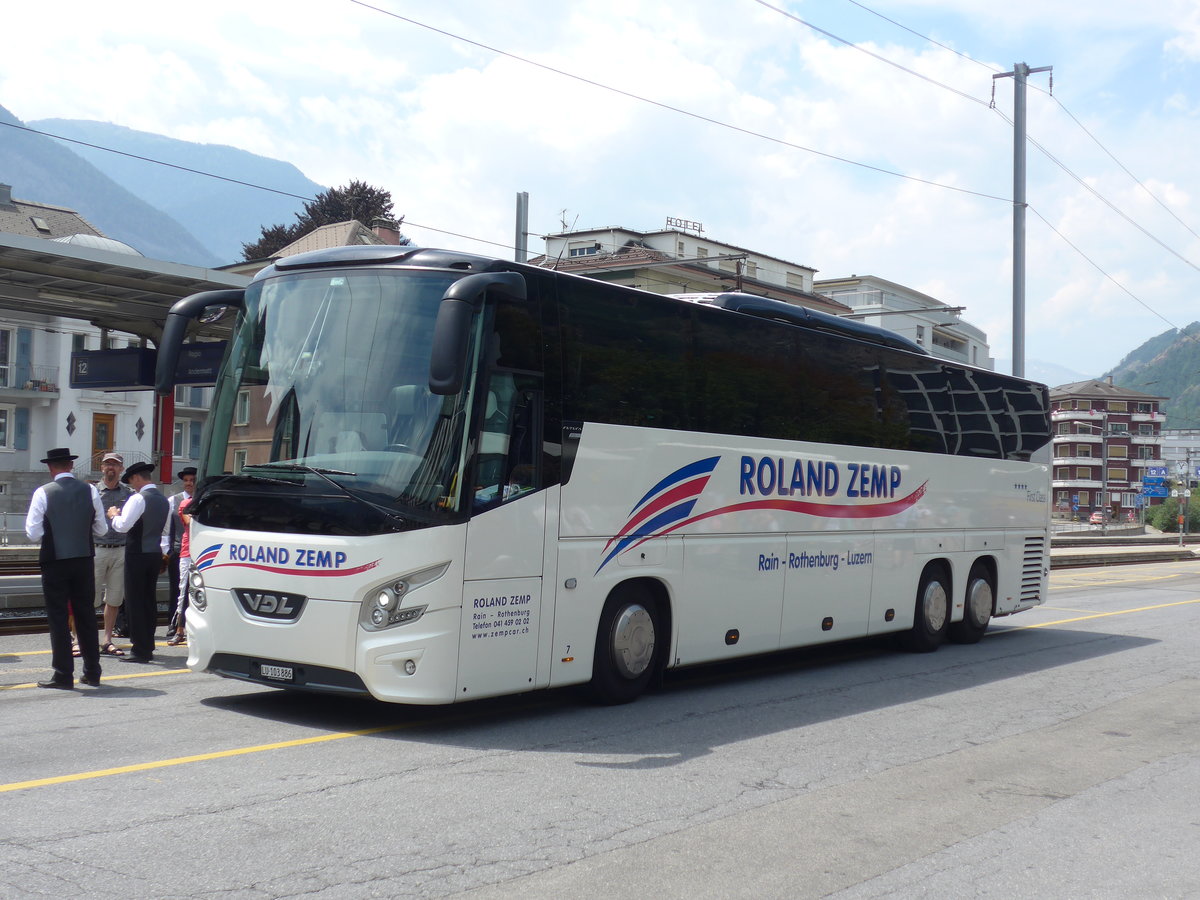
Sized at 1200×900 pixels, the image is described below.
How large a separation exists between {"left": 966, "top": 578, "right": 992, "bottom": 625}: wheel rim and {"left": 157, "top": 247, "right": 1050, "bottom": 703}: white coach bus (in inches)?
170

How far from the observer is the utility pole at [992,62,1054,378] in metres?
29.4

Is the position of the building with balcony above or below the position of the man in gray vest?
above

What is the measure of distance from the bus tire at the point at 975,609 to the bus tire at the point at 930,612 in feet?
1.92

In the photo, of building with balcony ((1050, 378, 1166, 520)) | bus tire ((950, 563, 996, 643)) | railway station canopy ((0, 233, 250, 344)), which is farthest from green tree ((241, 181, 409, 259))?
building with balcony ((1050, 378, 1166, 520))

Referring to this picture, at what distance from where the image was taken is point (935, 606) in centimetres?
1484

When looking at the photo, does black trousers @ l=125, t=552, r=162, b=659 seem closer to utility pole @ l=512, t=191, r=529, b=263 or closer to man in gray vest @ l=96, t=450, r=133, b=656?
man in gray vest @ l=96, t=450, r=133, b=656

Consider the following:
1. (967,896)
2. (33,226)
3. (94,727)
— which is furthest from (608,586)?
(33,226)

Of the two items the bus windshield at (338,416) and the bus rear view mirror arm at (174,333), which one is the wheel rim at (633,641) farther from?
the bus rear view mirror arm at (174,333)

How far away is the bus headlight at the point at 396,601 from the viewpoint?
321 inches

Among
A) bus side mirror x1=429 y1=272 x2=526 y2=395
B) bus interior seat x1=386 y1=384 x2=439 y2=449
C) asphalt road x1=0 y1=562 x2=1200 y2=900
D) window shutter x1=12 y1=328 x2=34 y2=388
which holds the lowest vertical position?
asphalt road x1=0 y1=562 x2=1200 y2=900

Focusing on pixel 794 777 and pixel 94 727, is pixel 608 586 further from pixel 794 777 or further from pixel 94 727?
pixel 94 727

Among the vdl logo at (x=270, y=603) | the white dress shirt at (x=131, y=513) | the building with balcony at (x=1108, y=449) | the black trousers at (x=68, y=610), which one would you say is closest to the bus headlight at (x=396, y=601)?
the vdl logo at (x=270, y=603)

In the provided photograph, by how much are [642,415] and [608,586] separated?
144 cm

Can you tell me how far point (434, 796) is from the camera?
22.2 feet
